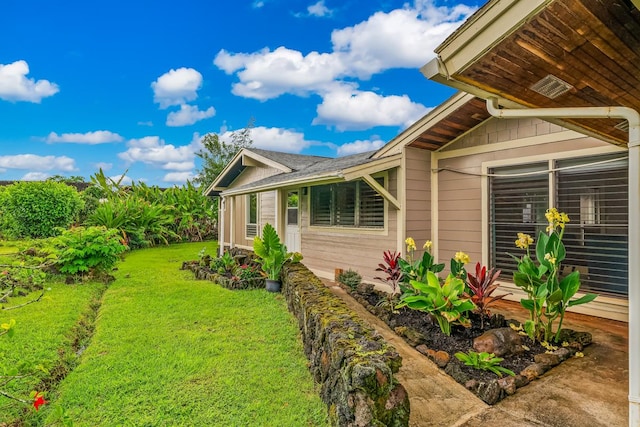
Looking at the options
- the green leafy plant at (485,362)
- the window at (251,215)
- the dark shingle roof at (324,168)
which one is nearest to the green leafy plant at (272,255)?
the dark shingle roof at (324,168)

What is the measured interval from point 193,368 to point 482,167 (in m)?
5.74

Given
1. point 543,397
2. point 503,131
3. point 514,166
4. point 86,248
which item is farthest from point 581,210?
point 86,248

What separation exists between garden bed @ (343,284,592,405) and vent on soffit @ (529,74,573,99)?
8.37 ft

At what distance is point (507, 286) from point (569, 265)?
3.38 feet

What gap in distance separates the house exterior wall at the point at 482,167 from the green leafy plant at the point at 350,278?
174 centimetres

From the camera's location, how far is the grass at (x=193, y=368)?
2.92 metres

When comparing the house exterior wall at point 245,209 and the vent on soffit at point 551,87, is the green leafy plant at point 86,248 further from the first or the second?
the vent on soffit at point 551,87

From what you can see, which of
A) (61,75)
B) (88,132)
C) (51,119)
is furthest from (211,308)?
(88,132)

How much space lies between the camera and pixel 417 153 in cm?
693

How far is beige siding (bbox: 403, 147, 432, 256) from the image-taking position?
681 centimetres

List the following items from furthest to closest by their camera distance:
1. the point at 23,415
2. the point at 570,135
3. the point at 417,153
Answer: the point at 417,153 → the point at 570,135 → the point at 23,415

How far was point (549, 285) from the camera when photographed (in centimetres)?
398

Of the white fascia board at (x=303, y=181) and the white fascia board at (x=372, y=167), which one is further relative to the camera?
the white fascia board at (x=303, y=181)

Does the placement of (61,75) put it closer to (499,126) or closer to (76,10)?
(76,10)
